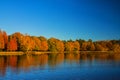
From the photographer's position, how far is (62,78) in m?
34.9

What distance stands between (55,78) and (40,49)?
110 m

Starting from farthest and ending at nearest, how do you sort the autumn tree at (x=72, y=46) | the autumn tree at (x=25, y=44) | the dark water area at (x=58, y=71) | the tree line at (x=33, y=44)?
the autumn tree at (x=72, y=46)
the autumn tree at (x=25, y=44)
the tree line at (x=33, y=44)
the dark water area at (x=58, y=71)

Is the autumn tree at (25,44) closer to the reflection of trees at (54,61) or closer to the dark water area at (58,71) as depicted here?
the reflection of trees at (54,61)

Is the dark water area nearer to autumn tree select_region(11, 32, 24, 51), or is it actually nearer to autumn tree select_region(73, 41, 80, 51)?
autumn tree select_region(11, 32, 24, 51)

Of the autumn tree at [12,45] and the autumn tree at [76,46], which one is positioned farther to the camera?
the autumn tree at [76,46]

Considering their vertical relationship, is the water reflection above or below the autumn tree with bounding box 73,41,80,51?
below

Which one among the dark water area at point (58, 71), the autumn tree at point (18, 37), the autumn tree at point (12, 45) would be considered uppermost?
the autumn tree at point (18, 37)

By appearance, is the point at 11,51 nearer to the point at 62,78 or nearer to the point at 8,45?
the point at 8,45

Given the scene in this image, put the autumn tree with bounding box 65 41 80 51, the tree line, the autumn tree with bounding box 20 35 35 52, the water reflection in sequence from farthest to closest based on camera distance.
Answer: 1. the autumn tree with bounding box 65 41 80 51
2. the autumn tree with bounding box 20 35 35 52
3. the tree line
4. the water reflection

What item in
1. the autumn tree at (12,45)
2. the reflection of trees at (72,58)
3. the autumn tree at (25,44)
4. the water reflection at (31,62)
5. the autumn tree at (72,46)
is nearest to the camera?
the water reflection at (31,62)

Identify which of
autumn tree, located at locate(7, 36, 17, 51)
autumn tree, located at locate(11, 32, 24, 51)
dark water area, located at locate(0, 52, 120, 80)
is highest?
autumn tree, located at locate(11, 32, 24, 51)

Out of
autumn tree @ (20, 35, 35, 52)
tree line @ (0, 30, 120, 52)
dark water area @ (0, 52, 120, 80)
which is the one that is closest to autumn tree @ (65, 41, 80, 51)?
tree line @ (0, 30, 120, 52)

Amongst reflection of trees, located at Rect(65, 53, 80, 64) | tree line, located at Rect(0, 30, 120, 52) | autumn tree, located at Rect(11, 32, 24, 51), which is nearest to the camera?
reflection of trees, located at Rect(65, 53, 80, 64)

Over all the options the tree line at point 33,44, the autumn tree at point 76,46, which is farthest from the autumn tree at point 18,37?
the autumn tree at point 76,46
